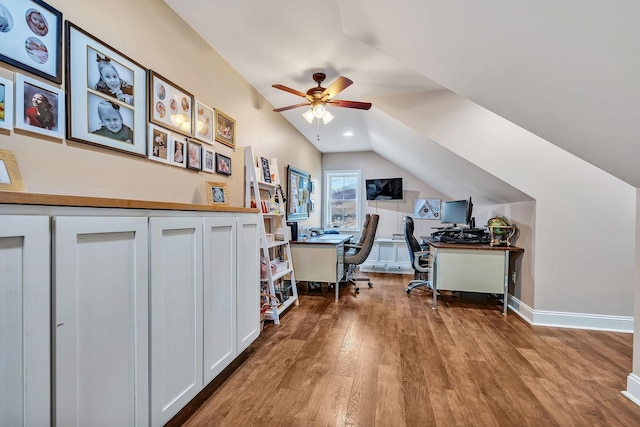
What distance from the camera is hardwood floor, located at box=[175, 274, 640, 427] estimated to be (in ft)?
4.97

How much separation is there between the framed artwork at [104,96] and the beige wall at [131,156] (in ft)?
0.17

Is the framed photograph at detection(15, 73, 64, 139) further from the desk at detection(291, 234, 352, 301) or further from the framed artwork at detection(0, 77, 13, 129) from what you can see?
the desk at detection(291, 234, 352, 301)

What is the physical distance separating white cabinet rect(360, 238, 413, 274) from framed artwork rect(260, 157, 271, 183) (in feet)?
9.91

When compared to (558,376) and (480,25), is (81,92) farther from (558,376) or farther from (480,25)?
(558,376)

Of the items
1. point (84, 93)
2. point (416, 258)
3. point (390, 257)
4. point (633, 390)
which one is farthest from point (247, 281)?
point (390, 257)

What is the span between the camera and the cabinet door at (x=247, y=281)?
6.24 ft

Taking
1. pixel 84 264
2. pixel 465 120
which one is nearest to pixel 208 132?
pixel 84 264

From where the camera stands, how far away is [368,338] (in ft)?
8.11

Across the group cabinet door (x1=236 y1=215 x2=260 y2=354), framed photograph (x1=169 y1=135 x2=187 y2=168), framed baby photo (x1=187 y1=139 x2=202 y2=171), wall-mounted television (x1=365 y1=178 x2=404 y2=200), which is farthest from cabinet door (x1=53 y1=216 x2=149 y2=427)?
wall-mounted television (x1=365 y1=178 x2=404 y2=200)

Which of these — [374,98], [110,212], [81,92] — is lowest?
[110,212]

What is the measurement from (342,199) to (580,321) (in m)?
4.23

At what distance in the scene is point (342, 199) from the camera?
620 centimetres

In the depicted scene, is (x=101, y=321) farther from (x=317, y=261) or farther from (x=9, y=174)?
(x=317, y=261)

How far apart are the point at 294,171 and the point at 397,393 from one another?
3.25 meters
